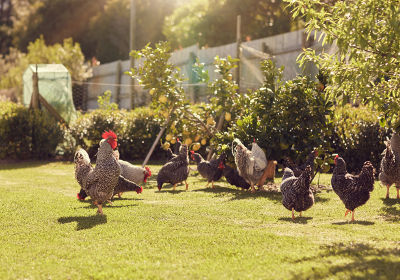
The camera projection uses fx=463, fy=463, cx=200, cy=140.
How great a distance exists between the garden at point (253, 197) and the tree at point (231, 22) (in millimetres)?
20211

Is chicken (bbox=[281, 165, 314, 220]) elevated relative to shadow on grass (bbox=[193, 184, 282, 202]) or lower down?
elevated

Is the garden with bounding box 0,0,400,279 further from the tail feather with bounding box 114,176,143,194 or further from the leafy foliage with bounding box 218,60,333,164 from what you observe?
the tail feather with bounding box 114,176,143,194

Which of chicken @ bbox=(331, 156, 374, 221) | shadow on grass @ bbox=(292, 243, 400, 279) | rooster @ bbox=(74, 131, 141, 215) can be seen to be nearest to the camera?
shadow on grass @ bbox=(292, 243, 400, 279)

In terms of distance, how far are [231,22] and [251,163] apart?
2581 cm

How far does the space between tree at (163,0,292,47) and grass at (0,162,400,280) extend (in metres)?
25.1

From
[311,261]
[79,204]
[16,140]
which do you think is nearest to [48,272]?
[311,261]

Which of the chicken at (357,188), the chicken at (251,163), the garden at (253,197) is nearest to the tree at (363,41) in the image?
the garden at (253,197)

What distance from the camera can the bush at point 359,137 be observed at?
1217 cm

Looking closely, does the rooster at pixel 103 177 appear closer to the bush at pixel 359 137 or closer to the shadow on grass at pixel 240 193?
the shadow on grass at pixel 240 193

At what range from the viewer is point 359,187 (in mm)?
6715

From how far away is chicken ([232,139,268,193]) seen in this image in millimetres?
9539

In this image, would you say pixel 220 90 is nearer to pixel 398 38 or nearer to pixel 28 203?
pixel 28 203

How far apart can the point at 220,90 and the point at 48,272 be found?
8.53 m

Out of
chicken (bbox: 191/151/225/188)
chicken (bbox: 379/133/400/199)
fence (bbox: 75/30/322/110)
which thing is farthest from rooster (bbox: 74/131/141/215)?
chicken (bbox: 379/133/400/199)
